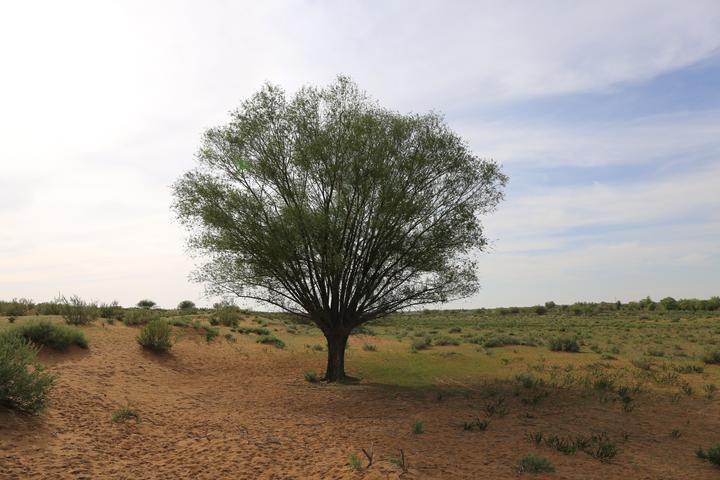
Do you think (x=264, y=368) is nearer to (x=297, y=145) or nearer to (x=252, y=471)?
(x=297, y=145)

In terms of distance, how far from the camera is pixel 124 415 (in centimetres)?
1055

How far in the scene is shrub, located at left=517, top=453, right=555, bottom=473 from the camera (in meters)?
8.50

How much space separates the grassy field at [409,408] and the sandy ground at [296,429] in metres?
0.05

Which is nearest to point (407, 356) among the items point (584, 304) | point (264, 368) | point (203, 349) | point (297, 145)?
point (264, 368)

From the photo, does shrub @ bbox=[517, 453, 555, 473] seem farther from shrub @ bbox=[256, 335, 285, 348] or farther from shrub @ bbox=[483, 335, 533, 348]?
shrub @ bbox=[483, 335, 533, 348]

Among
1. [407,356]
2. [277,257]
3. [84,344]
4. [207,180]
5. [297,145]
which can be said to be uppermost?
[297,145]

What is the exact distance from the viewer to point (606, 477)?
8422 millimetres

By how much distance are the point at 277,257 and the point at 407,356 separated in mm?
13580

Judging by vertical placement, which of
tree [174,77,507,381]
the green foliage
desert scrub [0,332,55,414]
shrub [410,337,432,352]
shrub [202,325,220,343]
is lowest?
shrub [410,337,432,352]

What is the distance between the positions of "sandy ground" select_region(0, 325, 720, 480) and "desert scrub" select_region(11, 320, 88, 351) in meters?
0.65

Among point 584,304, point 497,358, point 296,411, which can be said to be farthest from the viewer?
point 584,304

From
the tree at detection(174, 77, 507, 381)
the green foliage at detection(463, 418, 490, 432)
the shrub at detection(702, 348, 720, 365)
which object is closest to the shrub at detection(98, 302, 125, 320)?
the tree at detection(174, 77, 507, 381)

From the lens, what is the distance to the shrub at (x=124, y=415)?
408 inches

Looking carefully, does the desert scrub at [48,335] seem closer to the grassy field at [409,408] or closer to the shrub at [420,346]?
the grassy field at [409,408]
